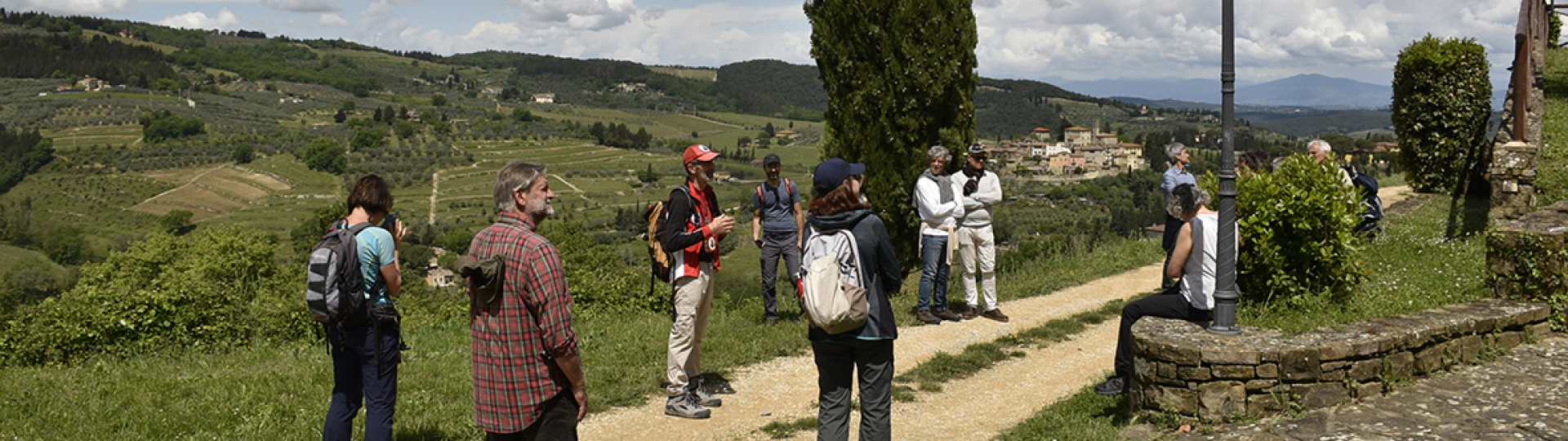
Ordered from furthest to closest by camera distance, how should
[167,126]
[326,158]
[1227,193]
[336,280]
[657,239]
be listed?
1. [167,126]
2. [326,158]
3. [657,239]
4. [1227,193]
5. [336,280]

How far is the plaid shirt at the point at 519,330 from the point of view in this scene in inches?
133

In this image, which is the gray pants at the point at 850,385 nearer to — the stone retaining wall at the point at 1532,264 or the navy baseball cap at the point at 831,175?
the navy baseball cap at the point at 831,175

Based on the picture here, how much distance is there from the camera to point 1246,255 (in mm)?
5965

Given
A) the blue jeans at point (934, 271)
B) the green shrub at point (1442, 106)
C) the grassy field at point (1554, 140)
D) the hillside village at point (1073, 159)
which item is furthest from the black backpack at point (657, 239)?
the hillside village at point (1073, 159)

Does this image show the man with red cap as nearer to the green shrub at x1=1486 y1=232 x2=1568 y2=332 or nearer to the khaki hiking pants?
the khaki hiking pants

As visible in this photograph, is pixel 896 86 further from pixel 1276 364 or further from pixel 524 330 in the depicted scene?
pixel 524 330

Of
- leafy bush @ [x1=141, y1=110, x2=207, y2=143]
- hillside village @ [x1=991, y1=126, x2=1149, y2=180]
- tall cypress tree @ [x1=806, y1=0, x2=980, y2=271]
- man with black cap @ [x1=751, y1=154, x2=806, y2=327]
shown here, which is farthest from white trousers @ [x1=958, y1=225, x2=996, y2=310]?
leafy bush @ [x1=141, y1=110, x2=207, y2=143]

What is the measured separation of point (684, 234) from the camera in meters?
5.51

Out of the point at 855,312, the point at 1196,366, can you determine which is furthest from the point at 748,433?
the point at 1196,366

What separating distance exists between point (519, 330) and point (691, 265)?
7.48 ft

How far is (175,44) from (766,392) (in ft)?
789

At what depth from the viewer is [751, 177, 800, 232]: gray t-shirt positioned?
807 cm

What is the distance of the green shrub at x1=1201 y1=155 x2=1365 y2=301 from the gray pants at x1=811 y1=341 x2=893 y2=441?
307 centimetres

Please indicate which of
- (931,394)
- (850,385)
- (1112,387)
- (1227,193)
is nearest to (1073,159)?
(931,394)
